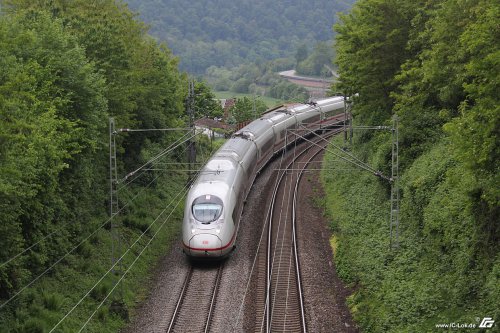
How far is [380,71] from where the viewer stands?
126 feet

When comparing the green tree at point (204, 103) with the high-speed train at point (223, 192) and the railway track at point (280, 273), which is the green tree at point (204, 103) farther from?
the railway track at point (280, 273)

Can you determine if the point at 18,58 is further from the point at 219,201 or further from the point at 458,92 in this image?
the point at 458,92

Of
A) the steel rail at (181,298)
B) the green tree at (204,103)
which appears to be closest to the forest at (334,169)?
the steel rail at (181,298)

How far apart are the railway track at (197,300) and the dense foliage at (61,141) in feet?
12.5

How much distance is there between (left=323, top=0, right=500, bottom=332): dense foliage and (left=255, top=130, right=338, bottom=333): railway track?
91.6 inches

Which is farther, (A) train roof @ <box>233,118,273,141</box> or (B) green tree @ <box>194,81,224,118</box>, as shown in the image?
(B) green tree @ <box>194,81,224,118</box>

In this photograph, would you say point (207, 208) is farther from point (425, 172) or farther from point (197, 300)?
point (425, 172)

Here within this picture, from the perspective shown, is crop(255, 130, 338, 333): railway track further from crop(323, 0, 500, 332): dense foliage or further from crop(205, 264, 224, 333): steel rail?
crop(323, 0, 500, 332): dense foliage

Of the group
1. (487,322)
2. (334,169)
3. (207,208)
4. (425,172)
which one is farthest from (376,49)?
(487,322)

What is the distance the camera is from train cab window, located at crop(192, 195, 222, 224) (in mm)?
30155

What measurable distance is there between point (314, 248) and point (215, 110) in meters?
63.1

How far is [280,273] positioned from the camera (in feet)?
96.0

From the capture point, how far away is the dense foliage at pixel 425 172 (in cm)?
1977

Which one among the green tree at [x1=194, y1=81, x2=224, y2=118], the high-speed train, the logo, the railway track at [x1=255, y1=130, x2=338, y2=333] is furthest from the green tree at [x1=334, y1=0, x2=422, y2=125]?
the green tree at [x1=194, y1=81, x2=224, y2=118]
